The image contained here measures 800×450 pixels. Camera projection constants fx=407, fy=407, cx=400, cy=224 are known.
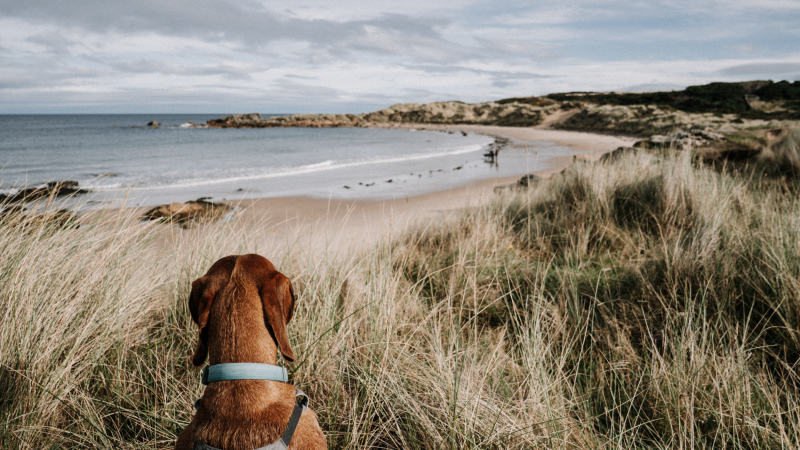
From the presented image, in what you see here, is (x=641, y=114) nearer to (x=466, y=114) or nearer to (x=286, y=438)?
(x=466, y=114)

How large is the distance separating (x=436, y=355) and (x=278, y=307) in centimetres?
95

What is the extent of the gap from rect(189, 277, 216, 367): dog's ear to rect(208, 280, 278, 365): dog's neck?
0.9 inches

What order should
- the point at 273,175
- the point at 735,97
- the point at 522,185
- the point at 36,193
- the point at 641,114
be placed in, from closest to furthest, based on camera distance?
the point at 36,193
the point at 522,185
the point at 273,175
the point at 641,114
the point at 735,97

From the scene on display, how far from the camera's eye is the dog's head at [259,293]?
1585 millimetres

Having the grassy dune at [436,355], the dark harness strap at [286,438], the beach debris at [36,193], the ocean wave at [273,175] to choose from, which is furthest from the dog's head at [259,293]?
the ocean wave at [273,175]

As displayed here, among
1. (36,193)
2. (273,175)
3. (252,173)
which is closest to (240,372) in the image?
(36,193)

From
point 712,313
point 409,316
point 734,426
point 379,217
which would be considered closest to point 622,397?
point 734,426

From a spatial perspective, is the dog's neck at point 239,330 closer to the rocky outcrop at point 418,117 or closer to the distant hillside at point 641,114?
the distant hillside at point 641,114

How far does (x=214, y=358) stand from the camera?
5.08ft

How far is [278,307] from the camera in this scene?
1.63 metres

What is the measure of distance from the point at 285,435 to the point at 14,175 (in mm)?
19014

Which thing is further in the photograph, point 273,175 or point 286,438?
point 273,175

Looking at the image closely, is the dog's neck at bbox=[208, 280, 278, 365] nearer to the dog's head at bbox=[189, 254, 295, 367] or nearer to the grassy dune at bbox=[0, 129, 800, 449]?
the dog's head at bbox=[189, 254, 295, 367]

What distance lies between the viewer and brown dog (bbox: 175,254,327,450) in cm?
145
